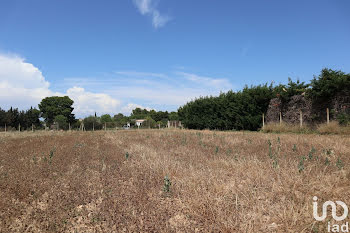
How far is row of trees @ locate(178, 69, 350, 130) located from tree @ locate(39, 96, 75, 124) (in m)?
53.5

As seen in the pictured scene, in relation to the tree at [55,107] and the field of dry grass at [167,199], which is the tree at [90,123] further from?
the tree at [55,107]

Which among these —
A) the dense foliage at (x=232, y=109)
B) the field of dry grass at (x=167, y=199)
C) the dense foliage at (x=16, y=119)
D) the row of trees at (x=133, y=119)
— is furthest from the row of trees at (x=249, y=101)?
the dense foliage at (x=16, y=119)

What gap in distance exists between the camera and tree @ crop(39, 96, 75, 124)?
63156mm

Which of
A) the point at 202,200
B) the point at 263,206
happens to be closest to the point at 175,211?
the point at 202,200

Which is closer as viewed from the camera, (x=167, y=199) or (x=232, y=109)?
(x=167, y=199)

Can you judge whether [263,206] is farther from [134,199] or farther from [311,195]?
[134,199]

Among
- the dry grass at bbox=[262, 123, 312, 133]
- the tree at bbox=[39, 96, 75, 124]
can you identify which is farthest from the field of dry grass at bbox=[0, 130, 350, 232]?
the tree at bbox=[39, 96, 75, 124]

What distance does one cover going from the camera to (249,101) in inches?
720

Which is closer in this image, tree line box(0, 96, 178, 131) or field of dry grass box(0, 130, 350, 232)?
field of dry grass box(0, 130, 350, 232)

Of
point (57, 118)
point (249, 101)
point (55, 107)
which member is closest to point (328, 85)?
point (249, 101)

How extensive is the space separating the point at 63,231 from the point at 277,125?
15772 mm

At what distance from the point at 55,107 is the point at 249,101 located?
214 ft

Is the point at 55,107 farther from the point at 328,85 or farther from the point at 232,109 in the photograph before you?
the point at 328,85
